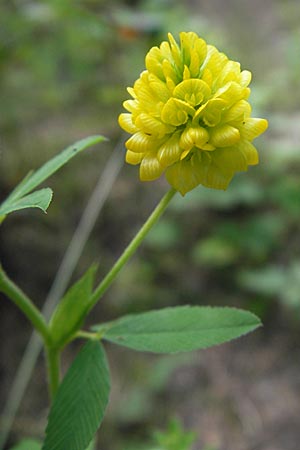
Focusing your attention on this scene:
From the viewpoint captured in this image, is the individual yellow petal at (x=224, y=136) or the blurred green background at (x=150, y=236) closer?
the individual yellow petal at (x=224, y=136)

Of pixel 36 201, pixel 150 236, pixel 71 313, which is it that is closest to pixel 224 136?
pixel 36 201

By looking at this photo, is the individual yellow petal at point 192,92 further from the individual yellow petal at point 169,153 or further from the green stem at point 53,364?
the green stem at point 53,364

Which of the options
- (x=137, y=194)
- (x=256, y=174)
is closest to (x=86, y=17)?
(x=137, y=194)

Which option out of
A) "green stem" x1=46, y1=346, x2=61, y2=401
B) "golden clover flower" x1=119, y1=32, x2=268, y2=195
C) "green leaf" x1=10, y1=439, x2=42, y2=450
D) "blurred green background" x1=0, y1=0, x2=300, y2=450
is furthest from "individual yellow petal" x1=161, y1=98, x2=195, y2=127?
"blurred green background" x1=0, y1=0, x2=300, y2=450

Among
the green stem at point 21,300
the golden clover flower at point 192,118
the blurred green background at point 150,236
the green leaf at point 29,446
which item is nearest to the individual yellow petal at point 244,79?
the golden clover flower at point 192,118

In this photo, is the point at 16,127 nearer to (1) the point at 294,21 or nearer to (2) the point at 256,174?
(2) the point at 256,174

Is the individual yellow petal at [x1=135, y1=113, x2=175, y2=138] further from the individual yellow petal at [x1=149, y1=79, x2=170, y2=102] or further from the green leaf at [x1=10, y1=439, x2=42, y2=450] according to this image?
the green leaf at [x1=10, y1=439, x2=42, y2=450]
